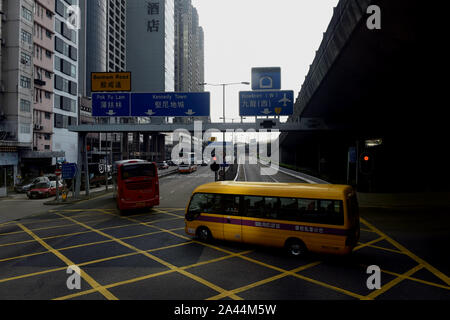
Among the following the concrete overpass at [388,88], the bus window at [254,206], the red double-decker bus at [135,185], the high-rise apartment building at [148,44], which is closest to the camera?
the concrete overpass at [388,88]

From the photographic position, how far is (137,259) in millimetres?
10195

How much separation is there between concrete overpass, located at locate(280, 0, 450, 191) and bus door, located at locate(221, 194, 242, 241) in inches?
288

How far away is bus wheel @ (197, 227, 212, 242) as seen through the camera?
12.1 m

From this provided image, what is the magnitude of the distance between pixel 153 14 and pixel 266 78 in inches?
3324

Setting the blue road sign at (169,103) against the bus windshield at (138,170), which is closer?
the bus windshield at (138,170)

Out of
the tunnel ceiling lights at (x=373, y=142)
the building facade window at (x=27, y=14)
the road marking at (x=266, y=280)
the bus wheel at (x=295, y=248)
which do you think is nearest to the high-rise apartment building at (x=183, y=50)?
the building facade window at (x=27, y=14)

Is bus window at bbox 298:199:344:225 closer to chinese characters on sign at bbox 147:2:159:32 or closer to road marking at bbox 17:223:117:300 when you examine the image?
road marking at bbox 17:223:117:300

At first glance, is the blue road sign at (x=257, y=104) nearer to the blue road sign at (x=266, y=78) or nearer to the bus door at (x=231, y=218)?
the blue road sign at (x=266, y=78)

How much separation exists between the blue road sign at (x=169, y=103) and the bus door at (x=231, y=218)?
502 inches

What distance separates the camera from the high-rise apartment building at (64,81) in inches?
2025

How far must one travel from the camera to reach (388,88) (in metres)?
16.2

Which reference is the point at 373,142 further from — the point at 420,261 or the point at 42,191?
the point at 42,191
